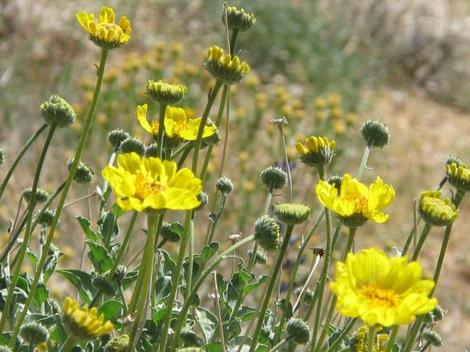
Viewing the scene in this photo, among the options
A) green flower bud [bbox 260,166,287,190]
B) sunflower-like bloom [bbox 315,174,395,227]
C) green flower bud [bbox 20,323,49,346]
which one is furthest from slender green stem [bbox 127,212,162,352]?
green flower bud [bbox 260,166,287,190]

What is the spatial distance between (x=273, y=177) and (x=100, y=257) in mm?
355

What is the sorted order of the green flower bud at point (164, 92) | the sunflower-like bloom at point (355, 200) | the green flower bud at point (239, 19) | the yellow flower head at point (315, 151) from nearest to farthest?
the sunflower-like bloom at point (355, 200) < the green flower bud at point (164, 92) < the yellow flower head at point (315, 151) < the green flower bud at point (239, 19)

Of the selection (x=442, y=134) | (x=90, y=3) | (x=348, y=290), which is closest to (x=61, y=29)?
(x=90, y=3)

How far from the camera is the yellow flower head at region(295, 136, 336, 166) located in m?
1.63

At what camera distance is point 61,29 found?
238 inches

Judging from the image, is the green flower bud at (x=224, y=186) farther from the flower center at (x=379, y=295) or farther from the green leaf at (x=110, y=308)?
the flower center at (x=379, y=295)

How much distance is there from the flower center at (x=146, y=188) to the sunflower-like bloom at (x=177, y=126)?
0.93ft

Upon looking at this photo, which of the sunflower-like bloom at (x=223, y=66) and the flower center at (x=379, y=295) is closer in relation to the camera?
the flower center at (x=379, y=295)

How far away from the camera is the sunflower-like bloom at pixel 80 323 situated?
3.95 feet

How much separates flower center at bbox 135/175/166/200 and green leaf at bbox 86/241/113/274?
0.28 meters

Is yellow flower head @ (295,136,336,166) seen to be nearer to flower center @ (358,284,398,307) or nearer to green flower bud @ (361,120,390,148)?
green flower bud @ (361,120,390,148)

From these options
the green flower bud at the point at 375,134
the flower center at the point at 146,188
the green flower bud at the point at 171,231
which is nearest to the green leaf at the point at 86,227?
the green flower bud at the point at 171,231

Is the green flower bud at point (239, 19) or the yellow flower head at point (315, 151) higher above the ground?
the green flower bud at point (239, 19)

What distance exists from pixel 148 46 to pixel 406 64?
208cm
